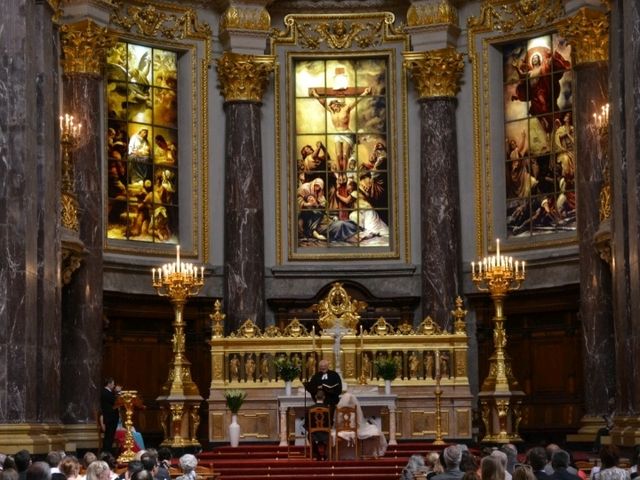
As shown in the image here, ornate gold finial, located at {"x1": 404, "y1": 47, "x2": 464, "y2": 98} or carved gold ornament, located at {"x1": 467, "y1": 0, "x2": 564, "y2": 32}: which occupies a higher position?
carved gold ornament, located at {"x1": 467, "y1": 0, "x2": 564, "y2": 32}

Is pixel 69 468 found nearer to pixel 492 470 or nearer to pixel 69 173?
pixel 492 470

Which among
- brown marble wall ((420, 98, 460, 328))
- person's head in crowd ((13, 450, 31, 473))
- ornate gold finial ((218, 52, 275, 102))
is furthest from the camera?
ornate gold finial ((218, 52, 275, 102))

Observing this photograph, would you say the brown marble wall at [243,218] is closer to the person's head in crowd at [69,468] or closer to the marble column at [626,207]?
the marble column at [626,207]

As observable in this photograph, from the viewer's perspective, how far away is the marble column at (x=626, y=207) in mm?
21469

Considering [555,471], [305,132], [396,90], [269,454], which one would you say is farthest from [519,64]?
[555,471]

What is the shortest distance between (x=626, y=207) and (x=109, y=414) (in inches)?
379

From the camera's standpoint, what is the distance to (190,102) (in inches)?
1283

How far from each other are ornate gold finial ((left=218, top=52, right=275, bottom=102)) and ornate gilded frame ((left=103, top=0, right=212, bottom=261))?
26.0 inches

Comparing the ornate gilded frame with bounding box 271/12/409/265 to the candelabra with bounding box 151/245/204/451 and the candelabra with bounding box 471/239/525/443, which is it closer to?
the candelabra with bounding box 471/239/525/443

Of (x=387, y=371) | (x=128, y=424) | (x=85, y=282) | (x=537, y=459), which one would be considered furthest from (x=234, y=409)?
(x=537, y=459)

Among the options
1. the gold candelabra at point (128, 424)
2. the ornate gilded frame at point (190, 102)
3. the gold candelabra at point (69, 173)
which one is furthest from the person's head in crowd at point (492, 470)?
the ornate gilded frame at point (190, 102)

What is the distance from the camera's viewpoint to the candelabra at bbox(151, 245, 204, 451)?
26.4 metres

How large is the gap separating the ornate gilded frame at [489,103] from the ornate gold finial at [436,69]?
0.58 metres

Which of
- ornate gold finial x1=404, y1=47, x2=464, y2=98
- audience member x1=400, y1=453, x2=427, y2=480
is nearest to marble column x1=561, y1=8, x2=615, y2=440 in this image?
ornate gold finial x1=404, y1=47, x2=464, y2=98
